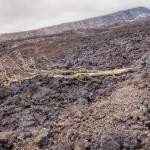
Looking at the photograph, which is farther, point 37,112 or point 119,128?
point 37,112

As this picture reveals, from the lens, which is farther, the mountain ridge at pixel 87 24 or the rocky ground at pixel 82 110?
the mountain ridge at pixel 87 24

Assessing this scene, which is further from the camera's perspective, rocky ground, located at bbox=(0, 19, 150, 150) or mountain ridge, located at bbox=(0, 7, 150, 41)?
mountain ridge, located at bbox=(0, 7, 150, 41)

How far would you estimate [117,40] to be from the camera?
17.4 m

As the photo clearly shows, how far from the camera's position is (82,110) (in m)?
9.38

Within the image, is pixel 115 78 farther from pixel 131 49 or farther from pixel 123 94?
pixel 131 49

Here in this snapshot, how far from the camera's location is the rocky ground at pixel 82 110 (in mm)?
7676

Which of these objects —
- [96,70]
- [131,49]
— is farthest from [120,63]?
[131,49]

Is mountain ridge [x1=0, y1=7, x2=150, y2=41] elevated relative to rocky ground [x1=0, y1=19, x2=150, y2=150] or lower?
lower

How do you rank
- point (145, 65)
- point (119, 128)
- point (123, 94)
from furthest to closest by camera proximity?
point (145, 65) → point (123, 94) → point (119, 128)

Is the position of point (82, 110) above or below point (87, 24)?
above

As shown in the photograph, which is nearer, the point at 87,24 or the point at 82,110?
the point at 82,110

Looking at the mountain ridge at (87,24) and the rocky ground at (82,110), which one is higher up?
the rocky ground at (82,110)

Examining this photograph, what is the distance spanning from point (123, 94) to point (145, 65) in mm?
1862

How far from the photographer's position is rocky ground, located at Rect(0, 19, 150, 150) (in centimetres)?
768
